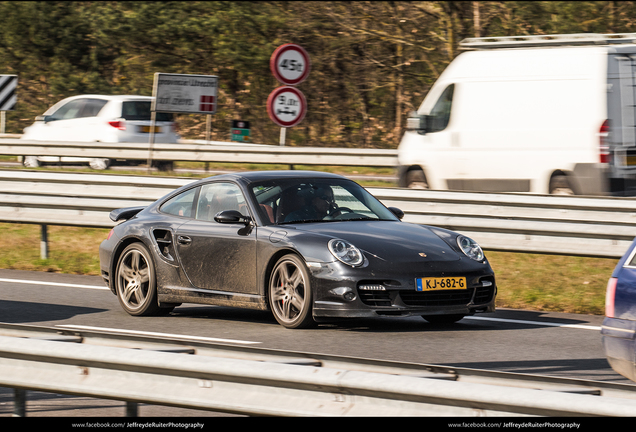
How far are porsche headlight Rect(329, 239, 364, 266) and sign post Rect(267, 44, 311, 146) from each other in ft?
27.1

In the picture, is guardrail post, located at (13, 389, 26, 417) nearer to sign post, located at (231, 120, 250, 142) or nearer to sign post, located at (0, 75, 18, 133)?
sign post, located at (231, 120, 250, 142)

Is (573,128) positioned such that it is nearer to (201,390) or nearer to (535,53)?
(535,53)

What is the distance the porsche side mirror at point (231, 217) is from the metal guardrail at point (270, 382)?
4.12 meters

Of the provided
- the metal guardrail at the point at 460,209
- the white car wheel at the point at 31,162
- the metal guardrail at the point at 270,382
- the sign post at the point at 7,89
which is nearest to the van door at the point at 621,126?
the metal guardrail at the point at 460,209

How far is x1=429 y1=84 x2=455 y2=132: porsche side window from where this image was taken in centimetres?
1526

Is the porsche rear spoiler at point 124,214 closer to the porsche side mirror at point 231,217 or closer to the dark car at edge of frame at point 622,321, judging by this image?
the porsche side mirror at point 231,217

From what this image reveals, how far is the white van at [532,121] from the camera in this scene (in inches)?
521

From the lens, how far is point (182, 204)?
923 cm

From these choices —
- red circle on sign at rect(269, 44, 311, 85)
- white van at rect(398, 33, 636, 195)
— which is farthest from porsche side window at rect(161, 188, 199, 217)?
red circle on sign at rect(269, 44, 311, 85)

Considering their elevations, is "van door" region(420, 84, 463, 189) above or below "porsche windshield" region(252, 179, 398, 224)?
above

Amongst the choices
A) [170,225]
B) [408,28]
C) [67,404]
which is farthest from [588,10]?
[67,404]

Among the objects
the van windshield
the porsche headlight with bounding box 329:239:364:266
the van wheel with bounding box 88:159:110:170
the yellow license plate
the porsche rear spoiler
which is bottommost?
the yellow license plate

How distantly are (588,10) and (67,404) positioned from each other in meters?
23.8

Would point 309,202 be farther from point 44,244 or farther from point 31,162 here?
point 31,162
